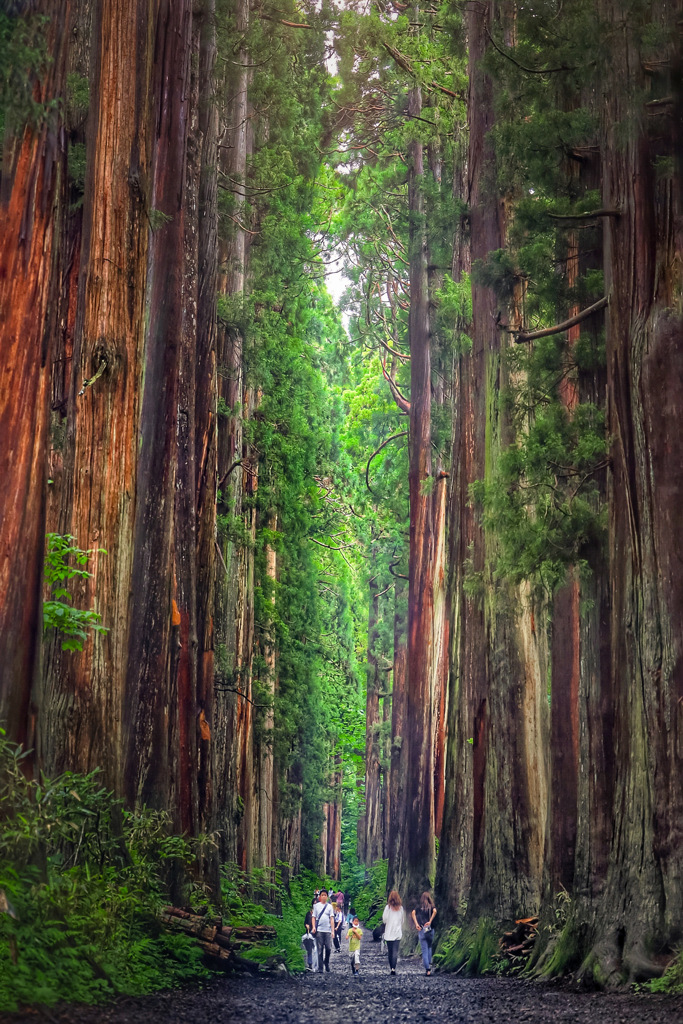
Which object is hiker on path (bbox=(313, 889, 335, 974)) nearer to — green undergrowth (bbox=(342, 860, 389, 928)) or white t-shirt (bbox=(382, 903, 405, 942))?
white t-shirt (bbox=(382, 903, 405, 942))

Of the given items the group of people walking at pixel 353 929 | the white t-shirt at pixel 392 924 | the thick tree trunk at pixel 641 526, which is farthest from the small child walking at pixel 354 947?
the thick tree trunk at pixel 641 526

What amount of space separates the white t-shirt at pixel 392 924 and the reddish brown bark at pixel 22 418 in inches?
400

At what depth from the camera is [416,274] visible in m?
21.5

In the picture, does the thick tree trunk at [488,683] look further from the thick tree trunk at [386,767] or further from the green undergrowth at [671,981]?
the thick tree trunk at [386,767]

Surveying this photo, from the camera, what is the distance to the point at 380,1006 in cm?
905

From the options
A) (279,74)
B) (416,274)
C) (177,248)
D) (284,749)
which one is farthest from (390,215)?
(177,248)

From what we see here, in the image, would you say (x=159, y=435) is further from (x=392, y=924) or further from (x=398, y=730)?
(x=398, y=730)

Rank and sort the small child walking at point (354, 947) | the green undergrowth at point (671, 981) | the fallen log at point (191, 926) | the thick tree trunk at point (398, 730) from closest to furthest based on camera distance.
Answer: the green undergrowth at point (671, 981) → the fallen log at point (191, 926) → the small child walking at point (354, 947) → the thick tree trunk at point (398, 730)

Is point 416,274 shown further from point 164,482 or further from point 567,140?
point 164,482

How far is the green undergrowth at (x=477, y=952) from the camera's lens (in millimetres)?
11656

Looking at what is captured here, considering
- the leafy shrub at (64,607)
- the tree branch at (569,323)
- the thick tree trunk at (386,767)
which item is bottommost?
the thick tree trunk at (386,767)

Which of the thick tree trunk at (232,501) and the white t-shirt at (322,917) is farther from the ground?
the thick tree trunk at (232,501)

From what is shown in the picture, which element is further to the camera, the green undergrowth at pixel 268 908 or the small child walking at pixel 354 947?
the small child walking at pixel 354 947

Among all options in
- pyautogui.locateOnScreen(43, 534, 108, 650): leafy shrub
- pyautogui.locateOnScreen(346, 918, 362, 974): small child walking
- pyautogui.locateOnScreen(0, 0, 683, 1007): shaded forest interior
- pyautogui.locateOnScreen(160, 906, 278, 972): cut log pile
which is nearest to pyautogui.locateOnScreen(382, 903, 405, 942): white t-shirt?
pyautogui.locateOnScreen(0, 0, 683, 1007): shaded forest interior
